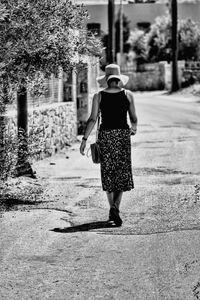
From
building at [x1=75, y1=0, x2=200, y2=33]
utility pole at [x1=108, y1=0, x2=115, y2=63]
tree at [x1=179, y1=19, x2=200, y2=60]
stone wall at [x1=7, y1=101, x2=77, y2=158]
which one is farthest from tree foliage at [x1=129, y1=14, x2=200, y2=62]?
stone wall at [x1=7, y1=101, x2=77, y2=158]

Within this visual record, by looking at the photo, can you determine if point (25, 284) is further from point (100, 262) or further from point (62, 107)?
point (62, 107)

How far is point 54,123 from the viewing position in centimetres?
1892

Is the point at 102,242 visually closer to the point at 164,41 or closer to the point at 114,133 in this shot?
the point at 114,133

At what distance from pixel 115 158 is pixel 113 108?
1.78 ft

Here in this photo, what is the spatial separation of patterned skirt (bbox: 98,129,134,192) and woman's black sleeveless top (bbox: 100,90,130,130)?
0.07 m

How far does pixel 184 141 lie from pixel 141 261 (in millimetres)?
13449

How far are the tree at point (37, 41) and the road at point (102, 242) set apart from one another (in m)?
1.58

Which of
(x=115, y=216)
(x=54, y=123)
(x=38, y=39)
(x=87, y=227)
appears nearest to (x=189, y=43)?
(x=54, y=123)

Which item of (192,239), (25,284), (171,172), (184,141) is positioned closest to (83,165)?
(171,172)

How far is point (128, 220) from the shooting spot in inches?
397

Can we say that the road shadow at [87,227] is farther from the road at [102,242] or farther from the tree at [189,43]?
the tree at [189,43]

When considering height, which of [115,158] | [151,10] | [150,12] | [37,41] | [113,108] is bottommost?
[150,12]

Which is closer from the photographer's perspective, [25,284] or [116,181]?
[25,284]

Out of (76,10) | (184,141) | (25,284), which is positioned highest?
(76,10)
